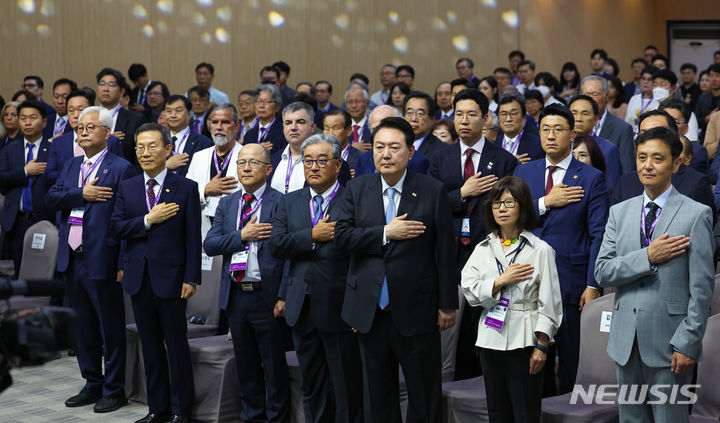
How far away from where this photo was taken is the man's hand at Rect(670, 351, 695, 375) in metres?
3.18

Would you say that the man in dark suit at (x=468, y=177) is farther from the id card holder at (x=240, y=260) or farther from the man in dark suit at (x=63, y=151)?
the man in dark suit at (x=63, y=151)

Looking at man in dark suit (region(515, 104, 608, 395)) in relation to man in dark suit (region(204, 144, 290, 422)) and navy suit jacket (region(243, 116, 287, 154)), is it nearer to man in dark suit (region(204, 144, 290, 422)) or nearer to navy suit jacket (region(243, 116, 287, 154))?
man in dark suit (region(204, 144, 290, 422))

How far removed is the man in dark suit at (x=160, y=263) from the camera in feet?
15.6

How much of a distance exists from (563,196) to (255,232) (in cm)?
157

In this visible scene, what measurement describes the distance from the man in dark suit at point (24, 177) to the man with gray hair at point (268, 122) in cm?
167

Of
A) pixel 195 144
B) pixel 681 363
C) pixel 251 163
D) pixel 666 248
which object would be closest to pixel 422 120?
pixel 251 163

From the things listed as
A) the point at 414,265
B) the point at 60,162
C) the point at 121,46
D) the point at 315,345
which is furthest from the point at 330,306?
the point at 121,46

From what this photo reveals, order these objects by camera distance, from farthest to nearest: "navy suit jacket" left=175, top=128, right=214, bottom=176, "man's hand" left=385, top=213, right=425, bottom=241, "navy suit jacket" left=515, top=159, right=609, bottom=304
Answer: "navy suit jacket" left=175, top=128, right=214, bottom=176, "navy suit jacket" left=515, top=159, right=609, bottom=304, "man's hand" left=385, top=213, right=425, bottom=241

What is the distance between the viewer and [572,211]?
4.14m

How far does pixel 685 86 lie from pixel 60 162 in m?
8.19

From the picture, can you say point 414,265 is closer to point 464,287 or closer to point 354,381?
point 464,287

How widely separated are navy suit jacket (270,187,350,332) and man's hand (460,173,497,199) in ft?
2.22

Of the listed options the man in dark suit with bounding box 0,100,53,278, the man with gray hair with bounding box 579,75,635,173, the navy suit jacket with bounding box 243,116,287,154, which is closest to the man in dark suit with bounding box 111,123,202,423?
the navy suit jacket with bounding box 243,116,287,154

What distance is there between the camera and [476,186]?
176 inches
